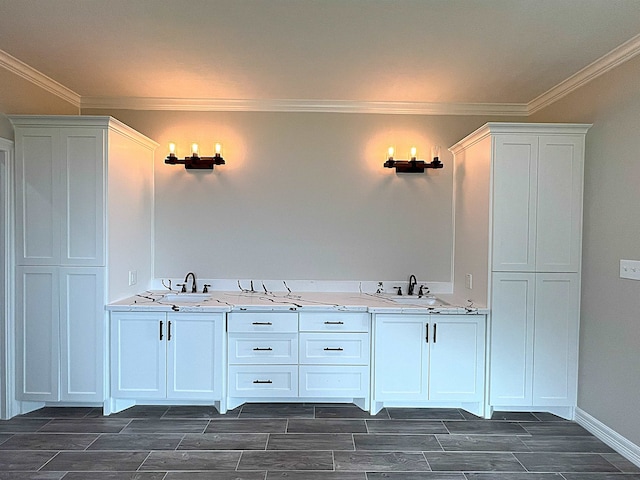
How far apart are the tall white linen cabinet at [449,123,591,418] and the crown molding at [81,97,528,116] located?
32.7 inches

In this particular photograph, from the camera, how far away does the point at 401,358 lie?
127 inches

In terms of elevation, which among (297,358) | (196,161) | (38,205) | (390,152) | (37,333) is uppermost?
(390,152)

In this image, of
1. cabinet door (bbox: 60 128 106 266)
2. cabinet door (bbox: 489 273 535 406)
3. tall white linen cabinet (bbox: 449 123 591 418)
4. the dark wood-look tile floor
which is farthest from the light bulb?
cabinet door (bbox: 60 128 106 266)

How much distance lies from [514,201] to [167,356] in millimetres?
2921

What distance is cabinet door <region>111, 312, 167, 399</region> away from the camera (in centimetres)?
320

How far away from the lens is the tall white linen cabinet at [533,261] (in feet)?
10.3

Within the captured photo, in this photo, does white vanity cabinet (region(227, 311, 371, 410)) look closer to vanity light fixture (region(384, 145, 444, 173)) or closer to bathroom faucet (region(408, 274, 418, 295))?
bathroom faucet (region(408, 274, 418, 295))

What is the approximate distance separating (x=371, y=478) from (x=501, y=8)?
9.01 feet

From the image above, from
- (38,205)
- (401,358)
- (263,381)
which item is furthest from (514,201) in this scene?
(38,205)

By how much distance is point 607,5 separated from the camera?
2.21m

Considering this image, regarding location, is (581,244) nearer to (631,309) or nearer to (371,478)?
(631,309)

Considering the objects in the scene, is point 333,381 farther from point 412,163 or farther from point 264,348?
point 412,163

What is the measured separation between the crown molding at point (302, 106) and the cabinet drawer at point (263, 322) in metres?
1.92

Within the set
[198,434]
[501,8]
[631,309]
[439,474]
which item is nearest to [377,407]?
[439,474]
